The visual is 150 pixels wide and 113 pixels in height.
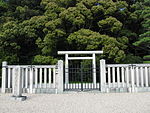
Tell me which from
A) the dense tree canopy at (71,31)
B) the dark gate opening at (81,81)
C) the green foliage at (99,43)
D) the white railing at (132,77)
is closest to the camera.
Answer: the white railing at (132,77)

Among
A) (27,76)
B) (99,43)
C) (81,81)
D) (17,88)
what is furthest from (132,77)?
(17,88)

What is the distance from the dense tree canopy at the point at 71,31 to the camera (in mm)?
10633

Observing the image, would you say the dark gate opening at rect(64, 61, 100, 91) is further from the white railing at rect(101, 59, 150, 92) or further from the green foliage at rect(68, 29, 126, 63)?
the green foliage at rect(68, 29, 126, 63)

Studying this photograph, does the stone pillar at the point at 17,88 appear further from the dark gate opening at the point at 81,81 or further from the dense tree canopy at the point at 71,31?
the dense tree canopy at the point at 71,31

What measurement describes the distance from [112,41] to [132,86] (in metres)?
4.25

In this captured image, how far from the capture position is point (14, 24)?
468 inches

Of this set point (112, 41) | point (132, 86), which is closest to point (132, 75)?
point (132, 86)

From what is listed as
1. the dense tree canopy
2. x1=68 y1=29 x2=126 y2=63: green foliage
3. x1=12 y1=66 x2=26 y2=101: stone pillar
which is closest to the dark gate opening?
x1=68 y1=29 x2=126 y2=63: green foliage

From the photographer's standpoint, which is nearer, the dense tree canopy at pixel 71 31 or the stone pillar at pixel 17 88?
the stone pillar at pixel 17 88

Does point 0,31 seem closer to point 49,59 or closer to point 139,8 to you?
point 49,59

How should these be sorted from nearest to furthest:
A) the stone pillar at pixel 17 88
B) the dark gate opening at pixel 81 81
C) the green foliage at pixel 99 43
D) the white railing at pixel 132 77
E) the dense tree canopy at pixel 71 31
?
the stone pillar at pixel 17 88, the white railing at pixel 132 77, the dark gate opening at pixel 81 81, the green foliage at pixel 99 43, the dense tree canopy at pixel 71 31

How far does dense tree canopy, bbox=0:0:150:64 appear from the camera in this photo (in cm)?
1063

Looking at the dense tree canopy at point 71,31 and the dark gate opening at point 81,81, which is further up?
the dense tree canopy at point 71,31

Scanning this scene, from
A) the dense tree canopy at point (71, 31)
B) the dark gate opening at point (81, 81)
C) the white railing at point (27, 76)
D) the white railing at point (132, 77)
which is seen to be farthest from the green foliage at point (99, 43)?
the white railing at point (27, 76)
